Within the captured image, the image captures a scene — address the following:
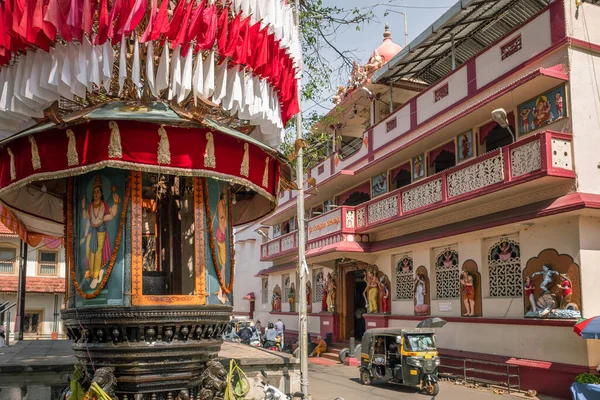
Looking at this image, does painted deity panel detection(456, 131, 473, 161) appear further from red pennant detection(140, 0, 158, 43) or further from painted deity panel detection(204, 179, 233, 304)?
red pennant detection(140, 0, 158, 43)

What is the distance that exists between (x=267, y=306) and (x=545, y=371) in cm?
2534

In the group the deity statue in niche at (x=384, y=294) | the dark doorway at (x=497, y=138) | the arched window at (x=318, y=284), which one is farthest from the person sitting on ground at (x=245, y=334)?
the dark doorway at (x=497, y=138)

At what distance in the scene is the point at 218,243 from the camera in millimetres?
6316

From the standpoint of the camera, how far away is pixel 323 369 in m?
21.5

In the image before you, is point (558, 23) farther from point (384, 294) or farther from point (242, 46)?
point (384, 294)

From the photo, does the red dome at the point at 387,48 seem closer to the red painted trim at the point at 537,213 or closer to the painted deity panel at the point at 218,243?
the red painted trim at the point at 537,213

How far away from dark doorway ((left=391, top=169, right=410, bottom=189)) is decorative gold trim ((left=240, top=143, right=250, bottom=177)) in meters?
17.1

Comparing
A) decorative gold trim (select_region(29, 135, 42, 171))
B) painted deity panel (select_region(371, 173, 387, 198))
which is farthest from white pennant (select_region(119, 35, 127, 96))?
painted deity panel (select_region(371, 173, 387, 198))

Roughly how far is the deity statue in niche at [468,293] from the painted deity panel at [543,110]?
4549 mm

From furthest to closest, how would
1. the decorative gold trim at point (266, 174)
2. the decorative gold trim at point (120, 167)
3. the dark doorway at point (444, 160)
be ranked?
the dark doorway at point (444, 160), the decorative gold trim at point (266, 174), the decorative gold trim at point (120, 167)

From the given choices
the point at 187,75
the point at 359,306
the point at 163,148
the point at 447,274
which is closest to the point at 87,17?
the point at 187,75

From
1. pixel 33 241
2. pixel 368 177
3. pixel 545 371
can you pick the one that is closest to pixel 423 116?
pixel 368 177

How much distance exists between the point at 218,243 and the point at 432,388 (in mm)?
10678

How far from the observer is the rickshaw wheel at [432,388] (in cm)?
1490
